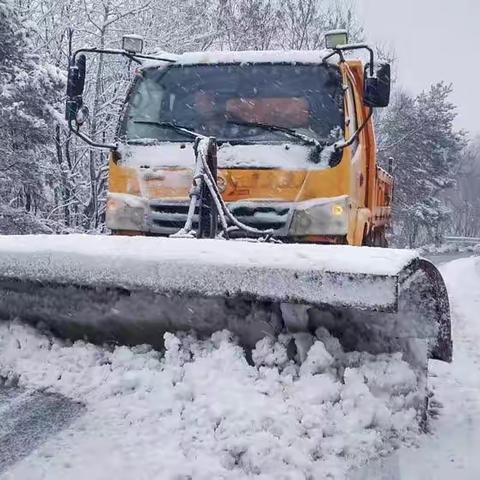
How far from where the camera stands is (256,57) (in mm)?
4746

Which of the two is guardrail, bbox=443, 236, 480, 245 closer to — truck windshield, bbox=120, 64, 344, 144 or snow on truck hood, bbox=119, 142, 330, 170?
truck windshield, bbox=120, 64, 344, 144

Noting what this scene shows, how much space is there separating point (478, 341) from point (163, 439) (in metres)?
3.70

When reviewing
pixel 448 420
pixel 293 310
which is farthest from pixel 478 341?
pixel 293 310

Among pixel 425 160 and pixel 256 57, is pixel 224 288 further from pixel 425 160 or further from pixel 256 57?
pixel 425 160

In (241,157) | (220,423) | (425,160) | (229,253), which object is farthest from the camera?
(425,160)

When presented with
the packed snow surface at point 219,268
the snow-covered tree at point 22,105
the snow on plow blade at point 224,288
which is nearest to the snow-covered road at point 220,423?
the snow on plow blade at point 224,288

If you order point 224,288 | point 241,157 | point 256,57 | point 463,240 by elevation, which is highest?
point 256,57

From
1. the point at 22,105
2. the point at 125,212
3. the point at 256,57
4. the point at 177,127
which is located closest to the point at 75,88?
the point at 177,127

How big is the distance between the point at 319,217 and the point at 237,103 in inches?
44.7

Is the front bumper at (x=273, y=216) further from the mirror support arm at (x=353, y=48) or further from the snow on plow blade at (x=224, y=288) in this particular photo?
the snow on plow blade at (x=224, y=288)

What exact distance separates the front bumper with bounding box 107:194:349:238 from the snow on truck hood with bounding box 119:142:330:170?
0.25 m

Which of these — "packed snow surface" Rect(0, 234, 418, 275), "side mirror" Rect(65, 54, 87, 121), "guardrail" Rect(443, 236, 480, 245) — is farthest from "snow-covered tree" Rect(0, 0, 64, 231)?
"guardrail" Rect(443, 236, 480, 245)

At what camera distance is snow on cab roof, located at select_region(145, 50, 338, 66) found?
461 centimetres

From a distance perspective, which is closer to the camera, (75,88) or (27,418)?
(27,418)
